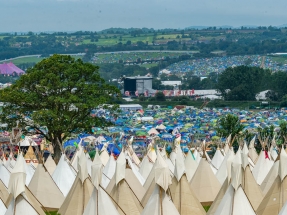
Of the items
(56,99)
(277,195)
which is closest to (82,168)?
(277,195)

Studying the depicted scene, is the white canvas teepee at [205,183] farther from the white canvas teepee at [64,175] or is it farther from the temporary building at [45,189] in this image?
the temporary building at [45,189]

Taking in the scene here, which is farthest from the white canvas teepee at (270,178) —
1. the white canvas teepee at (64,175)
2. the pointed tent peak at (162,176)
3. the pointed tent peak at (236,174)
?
the white canvas teepee at (64,175)

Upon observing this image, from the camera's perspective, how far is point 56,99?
4516cm

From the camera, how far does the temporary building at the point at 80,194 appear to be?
97.3 ft

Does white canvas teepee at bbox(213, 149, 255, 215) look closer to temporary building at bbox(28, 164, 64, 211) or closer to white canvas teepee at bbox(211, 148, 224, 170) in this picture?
temporary building at bbox(28, 164, 64, 211)

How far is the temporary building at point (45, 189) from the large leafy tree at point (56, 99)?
9.78 meters

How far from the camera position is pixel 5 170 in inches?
1405

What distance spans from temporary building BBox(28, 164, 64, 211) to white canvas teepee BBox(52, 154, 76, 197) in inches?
30.0

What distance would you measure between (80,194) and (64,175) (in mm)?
6485

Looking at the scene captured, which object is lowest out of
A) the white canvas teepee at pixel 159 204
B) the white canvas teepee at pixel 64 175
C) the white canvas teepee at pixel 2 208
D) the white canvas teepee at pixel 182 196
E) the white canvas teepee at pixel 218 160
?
the white canvas teepee at pixel 218 160

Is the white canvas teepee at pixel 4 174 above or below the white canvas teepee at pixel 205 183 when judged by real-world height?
above

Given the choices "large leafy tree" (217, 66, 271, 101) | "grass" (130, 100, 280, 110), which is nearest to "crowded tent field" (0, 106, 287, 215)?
"grass" (130, 100, 280, 110)

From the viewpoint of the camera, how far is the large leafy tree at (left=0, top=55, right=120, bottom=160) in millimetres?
45312

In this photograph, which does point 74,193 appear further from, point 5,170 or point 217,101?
point 217,101
